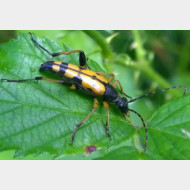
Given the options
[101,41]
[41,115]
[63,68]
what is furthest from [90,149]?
[101,41]

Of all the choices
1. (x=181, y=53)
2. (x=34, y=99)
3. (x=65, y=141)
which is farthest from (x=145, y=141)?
(x=181, y=53)

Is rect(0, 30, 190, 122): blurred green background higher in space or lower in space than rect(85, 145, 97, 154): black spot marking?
higher

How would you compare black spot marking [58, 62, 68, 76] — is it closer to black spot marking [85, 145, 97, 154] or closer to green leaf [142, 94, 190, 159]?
black spot marking [85, 145, 97, 154]

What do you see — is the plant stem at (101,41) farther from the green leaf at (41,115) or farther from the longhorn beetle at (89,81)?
the green leaf at (41,115)

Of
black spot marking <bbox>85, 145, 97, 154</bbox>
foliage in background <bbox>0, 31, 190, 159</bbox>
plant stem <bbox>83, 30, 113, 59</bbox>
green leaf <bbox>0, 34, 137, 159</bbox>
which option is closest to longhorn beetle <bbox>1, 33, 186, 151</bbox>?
foliage in background <bbox>0, 31, 190, 159</bbox>

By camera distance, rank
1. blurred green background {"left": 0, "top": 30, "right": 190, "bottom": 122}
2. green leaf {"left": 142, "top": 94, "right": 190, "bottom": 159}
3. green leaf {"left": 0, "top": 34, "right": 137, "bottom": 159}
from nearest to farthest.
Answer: green leaf {"left": 0, "top": 34, "right": 137, "bottom": 159} → green leaf {"left": 142, "top": 94, "right": 190, "bottom": 159} → blurred green background {"left": 0, "top": 30, "right": 190, "bottom": 122}

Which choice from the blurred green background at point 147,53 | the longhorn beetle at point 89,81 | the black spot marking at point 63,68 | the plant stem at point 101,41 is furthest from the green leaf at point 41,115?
the blurred green background at point 147,53

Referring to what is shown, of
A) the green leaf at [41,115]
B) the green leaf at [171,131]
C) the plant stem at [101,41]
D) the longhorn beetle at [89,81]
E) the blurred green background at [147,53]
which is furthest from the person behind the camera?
the blurred green background at [147,53]

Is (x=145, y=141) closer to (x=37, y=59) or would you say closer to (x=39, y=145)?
(x=39, y=145)

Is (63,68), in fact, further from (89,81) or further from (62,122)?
(62,122)
